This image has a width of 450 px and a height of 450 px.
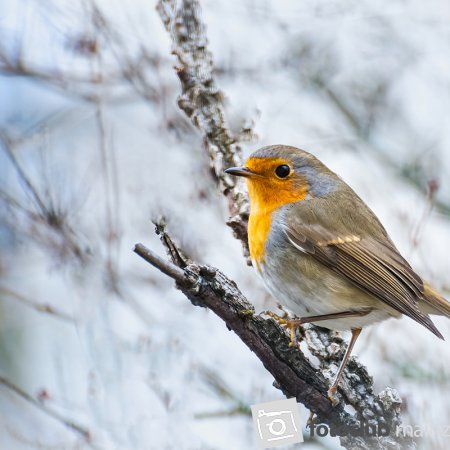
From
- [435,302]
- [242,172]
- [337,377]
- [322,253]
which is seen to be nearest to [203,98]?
[242,172]

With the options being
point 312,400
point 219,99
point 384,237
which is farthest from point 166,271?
point 219,99

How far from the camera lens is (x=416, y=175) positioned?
4.11m

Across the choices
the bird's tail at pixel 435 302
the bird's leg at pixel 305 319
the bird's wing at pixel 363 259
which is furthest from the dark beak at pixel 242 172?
the bird's tail at pixel 435 302

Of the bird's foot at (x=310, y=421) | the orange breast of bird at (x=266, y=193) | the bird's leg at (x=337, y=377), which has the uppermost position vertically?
the orange breast of bird at (x=266, y=193)

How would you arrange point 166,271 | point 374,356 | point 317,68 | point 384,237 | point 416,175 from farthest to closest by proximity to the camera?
point 317,68 < point 416,175 < point 374,356 < point 384,237 < point 166,271

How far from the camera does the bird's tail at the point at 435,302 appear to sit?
290 centimetres

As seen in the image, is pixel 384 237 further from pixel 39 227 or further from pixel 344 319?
pixel 39 227

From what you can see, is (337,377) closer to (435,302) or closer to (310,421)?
(310,421)

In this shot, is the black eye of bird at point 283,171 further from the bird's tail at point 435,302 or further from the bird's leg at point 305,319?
the bird's tail at point 435,302

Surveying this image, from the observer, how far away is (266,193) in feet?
10.2

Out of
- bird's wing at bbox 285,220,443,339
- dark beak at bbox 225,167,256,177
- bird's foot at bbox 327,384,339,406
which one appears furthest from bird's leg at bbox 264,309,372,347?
dark beak at bbox 225,167,256,177

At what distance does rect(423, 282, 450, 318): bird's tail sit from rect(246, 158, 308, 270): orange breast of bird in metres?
0.66

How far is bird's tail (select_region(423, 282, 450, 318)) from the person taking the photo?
9.53 feet

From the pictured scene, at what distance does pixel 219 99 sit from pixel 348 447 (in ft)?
6.13
